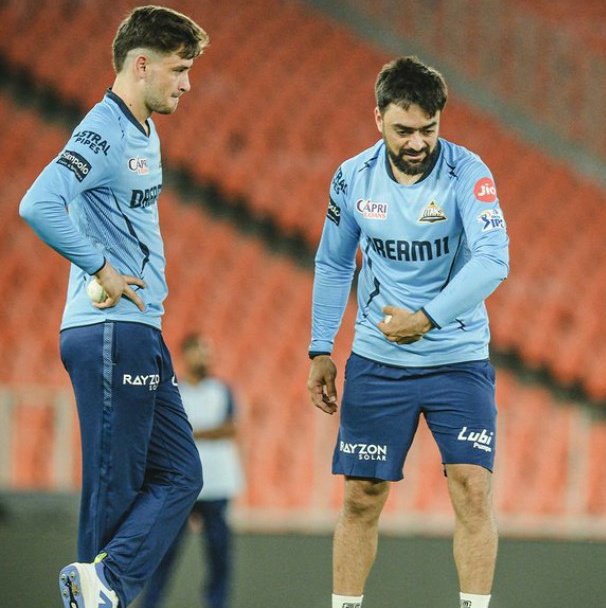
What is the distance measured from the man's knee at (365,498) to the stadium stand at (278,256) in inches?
125

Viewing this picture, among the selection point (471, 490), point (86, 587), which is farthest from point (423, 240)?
point (86, 587)

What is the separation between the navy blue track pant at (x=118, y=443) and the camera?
3.51m

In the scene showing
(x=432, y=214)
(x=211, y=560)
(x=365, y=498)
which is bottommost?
(x=211, y=560)

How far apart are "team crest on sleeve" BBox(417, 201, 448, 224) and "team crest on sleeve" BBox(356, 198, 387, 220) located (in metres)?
0.12

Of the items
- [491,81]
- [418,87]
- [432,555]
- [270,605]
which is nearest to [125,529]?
[418,87]

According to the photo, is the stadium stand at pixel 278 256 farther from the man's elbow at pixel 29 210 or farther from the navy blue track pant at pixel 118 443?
the man's elbow at pixel 29 210

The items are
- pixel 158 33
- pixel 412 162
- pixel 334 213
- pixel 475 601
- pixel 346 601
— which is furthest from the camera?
pixel 334 213

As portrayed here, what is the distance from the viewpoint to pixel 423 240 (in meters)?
3.84

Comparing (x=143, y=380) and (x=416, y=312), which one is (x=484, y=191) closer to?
(x=416, y=312)

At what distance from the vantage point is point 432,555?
20.5 ft

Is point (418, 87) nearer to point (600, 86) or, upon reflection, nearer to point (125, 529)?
point (125, 529)

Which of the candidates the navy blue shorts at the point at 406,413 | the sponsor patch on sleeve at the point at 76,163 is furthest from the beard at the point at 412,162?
the sponsor patch on sleeve at the point at 76,163

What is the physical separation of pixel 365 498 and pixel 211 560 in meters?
2.33

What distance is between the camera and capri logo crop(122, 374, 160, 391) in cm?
352
